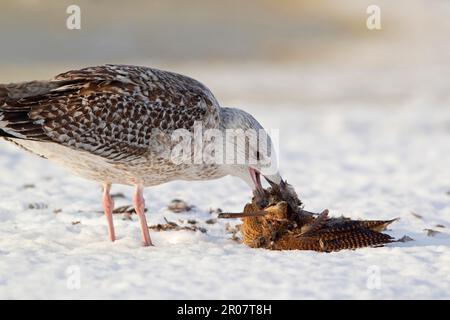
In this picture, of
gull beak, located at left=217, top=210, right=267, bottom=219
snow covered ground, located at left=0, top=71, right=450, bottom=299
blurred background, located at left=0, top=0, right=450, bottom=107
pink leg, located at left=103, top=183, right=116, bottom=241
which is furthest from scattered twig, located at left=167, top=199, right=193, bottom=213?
blurred background, located at left=0, top=0, right=450, bottom=107

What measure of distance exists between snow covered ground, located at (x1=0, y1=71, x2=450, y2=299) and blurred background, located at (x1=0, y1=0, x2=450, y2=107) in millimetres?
10347

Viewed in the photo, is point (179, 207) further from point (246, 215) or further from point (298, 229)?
point (298, 229)

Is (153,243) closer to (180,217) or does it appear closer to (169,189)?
(180,217)

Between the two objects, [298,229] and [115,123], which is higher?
[115,123]

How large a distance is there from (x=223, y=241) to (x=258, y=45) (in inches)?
1193

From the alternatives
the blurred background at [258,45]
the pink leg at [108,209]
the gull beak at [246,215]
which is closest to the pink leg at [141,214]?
the pink leg at [108,209]

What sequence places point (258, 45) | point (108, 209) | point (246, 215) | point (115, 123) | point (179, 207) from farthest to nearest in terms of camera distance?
point (258, 45) < point (179, 207) < point (108, 209) < point (115, 123) < point (246, 215)

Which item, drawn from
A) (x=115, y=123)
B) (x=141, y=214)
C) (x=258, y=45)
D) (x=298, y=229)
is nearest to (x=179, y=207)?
(x=141, y=214)

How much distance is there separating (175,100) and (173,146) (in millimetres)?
414

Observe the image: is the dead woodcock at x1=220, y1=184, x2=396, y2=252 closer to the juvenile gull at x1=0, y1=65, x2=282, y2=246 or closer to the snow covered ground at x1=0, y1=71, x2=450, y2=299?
the snow covered ground at x1=0, y1=71, x2=450, y2=299

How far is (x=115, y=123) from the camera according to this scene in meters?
6.67

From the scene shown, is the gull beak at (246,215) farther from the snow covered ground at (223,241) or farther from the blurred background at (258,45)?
the blurred background at (258,45)
